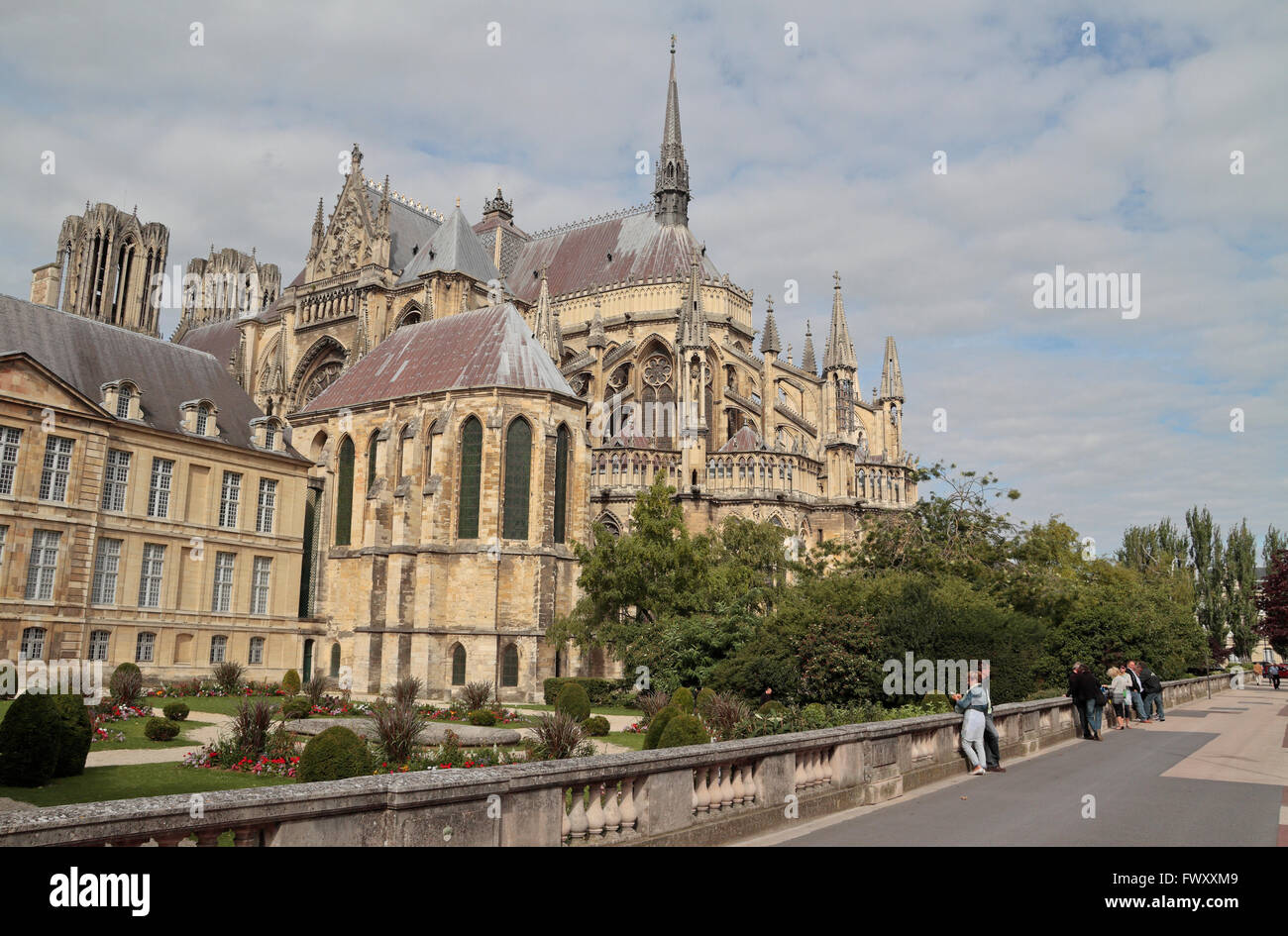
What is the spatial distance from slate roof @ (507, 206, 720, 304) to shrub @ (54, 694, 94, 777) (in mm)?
48240

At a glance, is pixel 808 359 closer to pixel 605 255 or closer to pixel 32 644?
pixel 605 255

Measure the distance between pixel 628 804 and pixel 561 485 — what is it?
31.5m

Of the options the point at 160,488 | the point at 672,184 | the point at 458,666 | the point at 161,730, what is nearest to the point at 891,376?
the point at 672,184

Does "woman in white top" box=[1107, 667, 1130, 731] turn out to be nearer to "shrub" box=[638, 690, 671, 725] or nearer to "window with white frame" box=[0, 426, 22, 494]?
"shrub" box=[638, 690, 671, 725]

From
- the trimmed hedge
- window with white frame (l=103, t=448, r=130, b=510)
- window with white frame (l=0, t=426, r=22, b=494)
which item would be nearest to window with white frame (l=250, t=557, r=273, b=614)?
window with white frame (l=103, t=448, r=130, b=510)

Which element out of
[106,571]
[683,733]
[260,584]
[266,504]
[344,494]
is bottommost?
[683,733]

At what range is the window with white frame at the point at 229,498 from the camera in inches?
1453

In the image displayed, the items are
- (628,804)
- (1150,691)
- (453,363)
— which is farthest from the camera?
(453,363)

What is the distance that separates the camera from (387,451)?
131ft

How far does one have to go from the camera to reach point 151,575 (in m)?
33.8

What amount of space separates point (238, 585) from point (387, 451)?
314 inches

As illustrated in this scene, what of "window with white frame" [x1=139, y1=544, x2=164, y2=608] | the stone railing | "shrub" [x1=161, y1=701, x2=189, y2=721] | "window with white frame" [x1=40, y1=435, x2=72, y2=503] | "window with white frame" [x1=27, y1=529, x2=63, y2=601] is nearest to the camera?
the stone railing

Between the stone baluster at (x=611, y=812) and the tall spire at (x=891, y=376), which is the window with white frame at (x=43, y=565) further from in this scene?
the tall spire at (x=891, y=376)

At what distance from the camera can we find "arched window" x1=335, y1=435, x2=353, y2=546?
1662 inches
